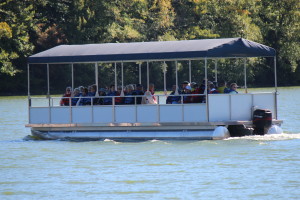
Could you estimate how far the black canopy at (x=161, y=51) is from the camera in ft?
71.4

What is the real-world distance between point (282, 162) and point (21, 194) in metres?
6.18

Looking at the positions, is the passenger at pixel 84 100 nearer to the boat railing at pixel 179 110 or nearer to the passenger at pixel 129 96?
the boat railing at pixel 179 110

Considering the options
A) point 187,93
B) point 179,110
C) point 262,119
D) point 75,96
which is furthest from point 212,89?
point 75,96

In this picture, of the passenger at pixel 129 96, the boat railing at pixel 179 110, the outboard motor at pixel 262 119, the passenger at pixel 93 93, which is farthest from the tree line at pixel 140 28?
the outboard motor at pixel 262 119

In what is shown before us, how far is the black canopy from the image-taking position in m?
21.8

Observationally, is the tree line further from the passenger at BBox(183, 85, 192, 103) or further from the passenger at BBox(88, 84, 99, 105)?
the passenger at BBox(183, 85, 192, 103)

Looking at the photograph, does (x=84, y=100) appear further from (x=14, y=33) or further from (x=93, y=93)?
(x=14, y=33)

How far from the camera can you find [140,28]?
5881cm

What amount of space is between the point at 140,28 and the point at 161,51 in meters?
36.7

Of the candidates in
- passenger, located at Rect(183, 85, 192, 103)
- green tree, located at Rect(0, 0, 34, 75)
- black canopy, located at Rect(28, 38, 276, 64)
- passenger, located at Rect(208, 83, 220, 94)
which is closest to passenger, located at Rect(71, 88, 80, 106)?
black canopy, located at Rect(28, 38, 276, 64)

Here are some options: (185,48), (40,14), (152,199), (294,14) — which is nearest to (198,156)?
(185,48)

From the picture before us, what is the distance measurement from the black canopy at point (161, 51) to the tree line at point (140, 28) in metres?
26.8

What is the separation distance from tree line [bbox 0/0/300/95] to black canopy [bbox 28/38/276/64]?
87.8 ft

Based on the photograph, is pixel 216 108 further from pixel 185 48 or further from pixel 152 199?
pixel 152 199
